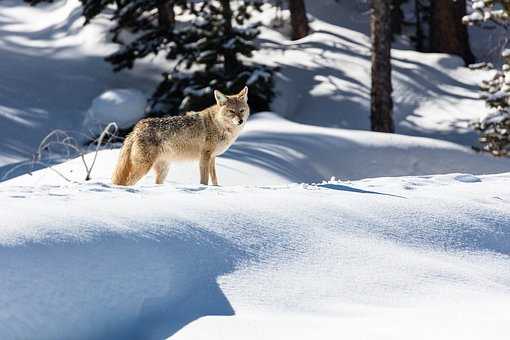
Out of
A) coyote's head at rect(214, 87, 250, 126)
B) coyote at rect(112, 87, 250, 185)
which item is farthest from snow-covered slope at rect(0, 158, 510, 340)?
coyote's head at rect(214, 87, 250, 126)

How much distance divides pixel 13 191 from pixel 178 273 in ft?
7.78

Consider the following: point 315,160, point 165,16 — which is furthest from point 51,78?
point 315,160

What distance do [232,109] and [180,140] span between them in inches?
28.1

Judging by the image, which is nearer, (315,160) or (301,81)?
(315,160)

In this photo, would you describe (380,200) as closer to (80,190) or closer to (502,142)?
(80,190)

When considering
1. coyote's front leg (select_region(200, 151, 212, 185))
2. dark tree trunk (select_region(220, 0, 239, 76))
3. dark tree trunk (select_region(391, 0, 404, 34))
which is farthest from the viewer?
dark tree trunk (select_region(391, 0, 404, 34))

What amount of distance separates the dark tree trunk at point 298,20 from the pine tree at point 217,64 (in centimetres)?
449

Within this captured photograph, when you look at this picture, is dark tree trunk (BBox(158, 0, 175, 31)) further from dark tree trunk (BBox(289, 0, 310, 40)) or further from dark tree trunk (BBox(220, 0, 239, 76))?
dark tree trunk (BBox(289, 0, 310, 40))

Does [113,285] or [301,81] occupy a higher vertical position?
[113,285]

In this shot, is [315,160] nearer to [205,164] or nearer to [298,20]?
[205,164]

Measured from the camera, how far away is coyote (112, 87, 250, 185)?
29.4 ft

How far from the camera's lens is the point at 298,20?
81.3 ft

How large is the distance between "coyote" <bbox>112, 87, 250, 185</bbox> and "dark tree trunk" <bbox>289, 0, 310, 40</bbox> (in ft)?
49.8

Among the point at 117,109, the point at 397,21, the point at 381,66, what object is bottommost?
the point at 117,109
